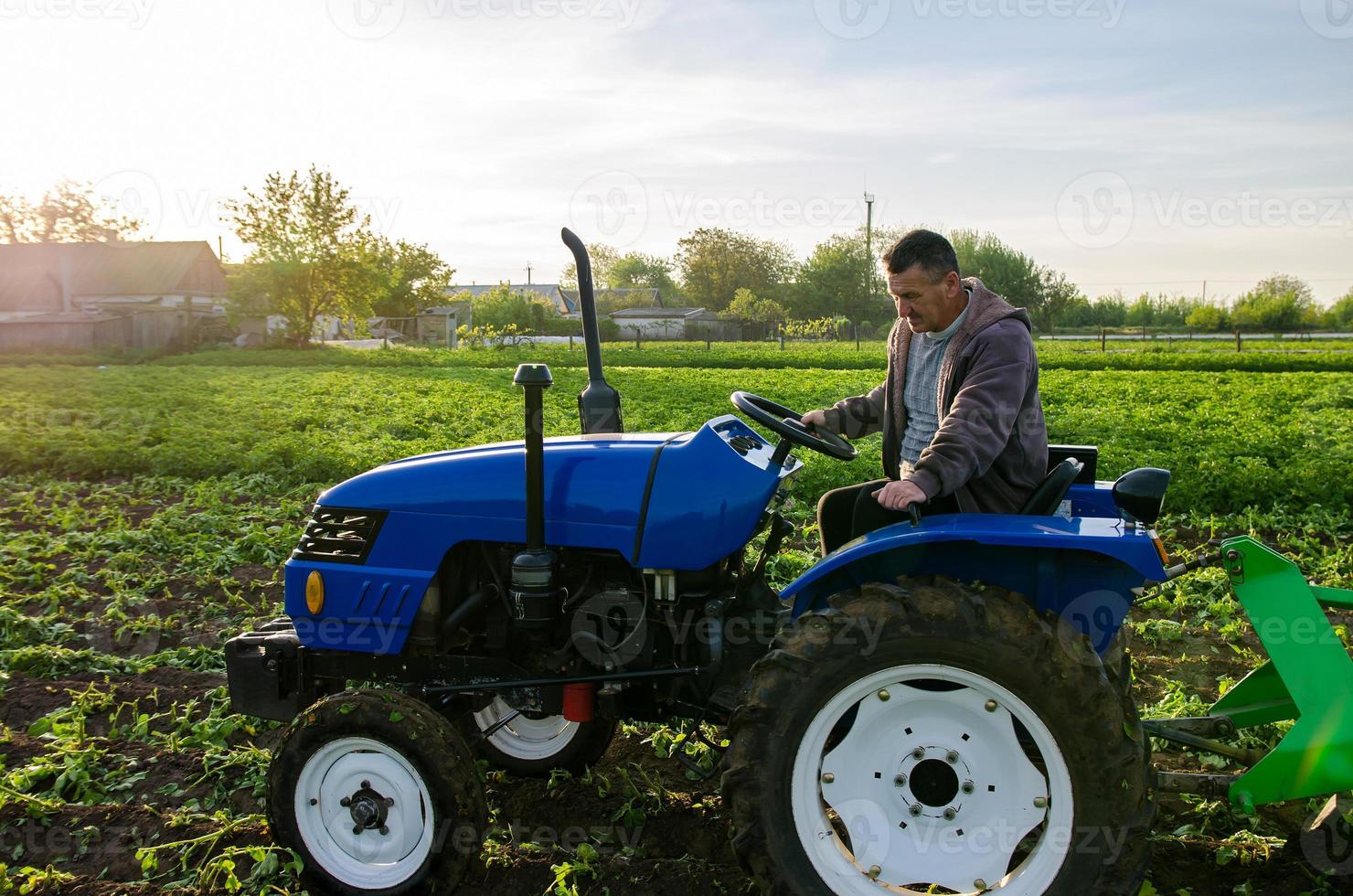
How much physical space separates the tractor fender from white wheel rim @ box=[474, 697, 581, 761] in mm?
1380

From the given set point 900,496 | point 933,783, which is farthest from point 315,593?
point 933,783

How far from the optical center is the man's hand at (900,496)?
101 inches

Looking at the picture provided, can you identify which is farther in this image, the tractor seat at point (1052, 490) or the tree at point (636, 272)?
the tree at point (636, 272)

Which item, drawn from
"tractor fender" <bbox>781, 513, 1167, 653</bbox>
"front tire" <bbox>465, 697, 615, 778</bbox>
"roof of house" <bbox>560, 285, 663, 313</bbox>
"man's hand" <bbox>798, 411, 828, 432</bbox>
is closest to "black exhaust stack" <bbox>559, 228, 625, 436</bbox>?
"man's hand" <bbox>798, 411, 828, 432</bbox>

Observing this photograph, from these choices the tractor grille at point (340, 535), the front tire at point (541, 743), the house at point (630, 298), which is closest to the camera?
the tractor grille at point (340, 535)

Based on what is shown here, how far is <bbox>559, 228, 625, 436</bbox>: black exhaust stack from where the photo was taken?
3172mm

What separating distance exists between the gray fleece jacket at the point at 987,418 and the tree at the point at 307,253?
4249 cm

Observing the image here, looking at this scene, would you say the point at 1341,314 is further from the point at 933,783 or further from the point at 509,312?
the point at 933,783

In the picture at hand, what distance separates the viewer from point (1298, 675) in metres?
2.58

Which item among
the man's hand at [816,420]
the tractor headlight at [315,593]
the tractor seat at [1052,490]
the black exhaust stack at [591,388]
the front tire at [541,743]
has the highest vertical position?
the black exhaust stack at [591,388]

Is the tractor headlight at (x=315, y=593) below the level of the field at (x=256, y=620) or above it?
above

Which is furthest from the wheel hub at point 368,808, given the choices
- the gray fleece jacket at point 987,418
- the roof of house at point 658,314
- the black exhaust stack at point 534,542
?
the roof of house at point 658,314

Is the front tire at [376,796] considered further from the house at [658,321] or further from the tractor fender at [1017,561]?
the house at [658,321]
